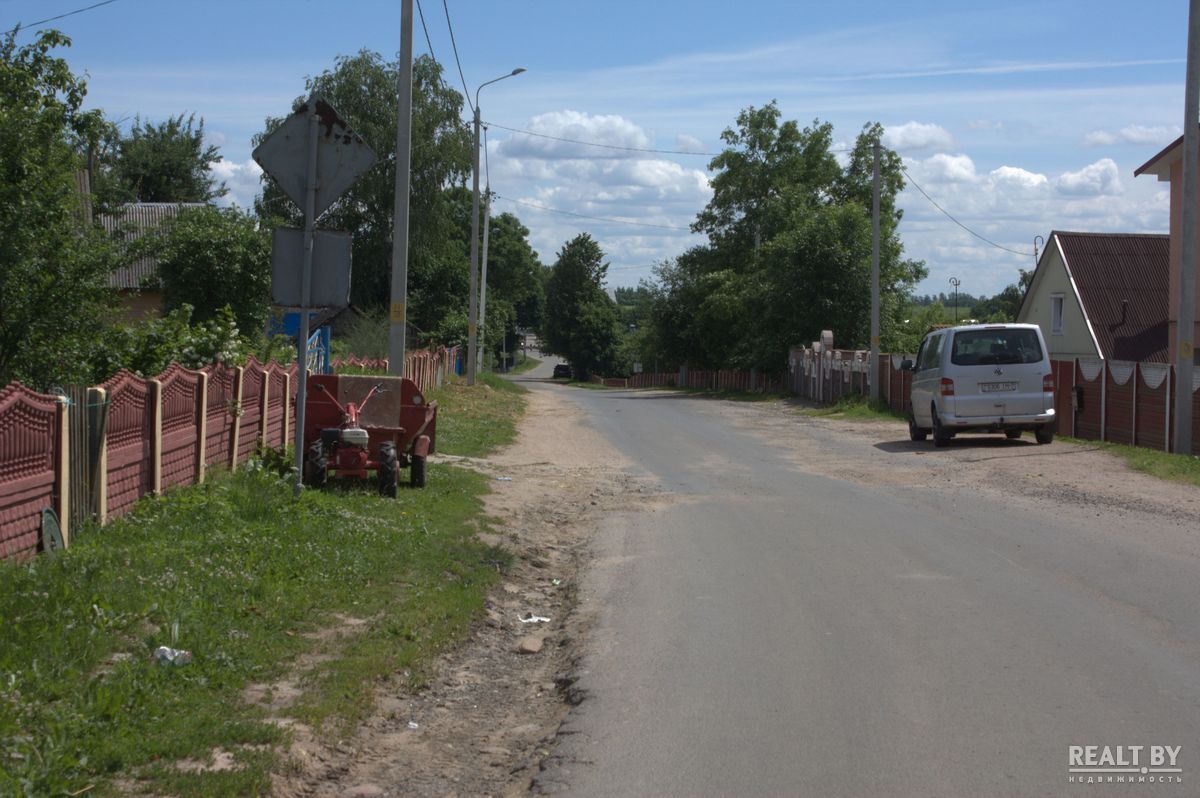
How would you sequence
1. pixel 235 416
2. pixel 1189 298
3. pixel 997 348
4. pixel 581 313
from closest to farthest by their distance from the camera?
pixel 235 416
pixel 1189 298
pixel 997 348
pixel 581 313

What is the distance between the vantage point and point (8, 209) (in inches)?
428

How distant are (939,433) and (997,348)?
1749 millimetres

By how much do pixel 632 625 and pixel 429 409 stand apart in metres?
6.36

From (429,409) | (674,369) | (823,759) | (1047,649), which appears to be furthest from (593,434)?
(674,369)

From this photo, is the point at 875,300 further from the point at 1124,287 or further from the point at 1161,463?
the point at 1161,463

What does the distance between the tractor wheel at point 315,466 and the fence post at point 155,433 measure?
223cm

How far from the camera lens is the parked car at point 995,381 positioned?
772 inches

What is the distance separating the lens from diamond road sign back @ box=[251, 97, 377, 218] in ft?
32.5

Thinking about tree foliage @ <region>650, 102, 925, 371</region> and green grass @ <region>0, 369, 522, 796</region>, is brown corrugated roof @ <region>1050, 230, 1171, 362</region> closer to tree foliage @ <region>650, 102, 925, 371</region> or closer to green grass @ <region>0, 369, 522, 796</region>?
tree foliage @ <region>650, 102, 925, 371</region>

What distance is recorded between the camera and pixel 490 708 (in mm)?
6441

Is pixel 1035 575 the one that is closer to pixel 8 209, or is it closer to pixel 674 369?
pixel 8 209

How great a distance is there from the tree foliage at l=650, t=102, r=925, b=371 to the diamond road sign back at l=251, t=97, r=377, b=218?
120 ft

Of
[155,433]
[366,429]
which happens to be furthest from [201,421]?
[366,429]

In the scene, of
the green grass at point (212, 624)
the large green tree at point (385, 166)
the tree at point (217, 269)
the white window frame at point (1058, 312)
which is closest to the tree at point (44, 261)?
the green grass at point (212, 624)
